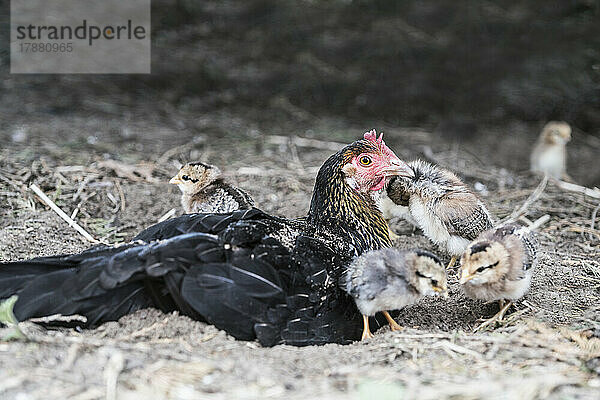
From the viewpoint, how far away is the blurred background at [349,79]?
6492 mm

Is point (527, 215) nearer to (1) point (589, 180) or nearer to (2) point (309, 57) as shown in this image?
(1) point (589, 180)

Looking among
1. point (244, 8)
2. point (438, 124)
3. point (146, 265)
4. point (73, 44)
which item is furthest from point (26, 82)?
point (146, 265)

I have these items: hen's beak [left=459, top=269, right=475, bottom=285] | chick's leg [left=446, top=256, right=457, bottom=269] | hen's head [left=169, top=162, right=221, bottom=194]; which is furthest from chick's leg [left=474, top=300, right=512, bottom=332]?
hen's head [left=169, top=162, right=221, bottom=194]

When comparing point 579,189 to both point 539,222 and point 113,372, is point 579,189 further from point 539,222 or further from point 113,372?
point 113,372

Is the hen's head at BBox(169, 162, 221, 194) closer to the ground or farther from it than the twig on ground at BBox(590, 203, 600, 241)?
farther from it

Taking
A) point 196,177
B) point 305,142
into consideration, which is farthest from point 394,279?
point 305,142

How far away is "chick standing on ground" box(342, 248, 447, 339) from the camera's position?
296cm

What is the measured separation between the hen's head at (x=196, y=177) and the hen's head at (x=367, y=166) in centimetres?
119

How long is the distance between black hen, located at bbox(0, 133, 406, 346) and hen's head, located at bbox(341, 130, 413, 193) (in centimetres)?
50

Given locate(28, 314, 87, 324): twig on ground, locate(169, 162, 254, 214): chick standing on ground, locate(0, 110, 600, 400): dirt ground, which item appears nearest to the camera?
locate(0, 110, 600, 400): dirt ground

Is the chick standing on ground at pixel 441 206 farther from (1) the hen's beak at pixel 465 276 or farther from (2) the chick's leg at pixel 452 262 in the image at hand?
(1) the hen's beak at pixel 465 276

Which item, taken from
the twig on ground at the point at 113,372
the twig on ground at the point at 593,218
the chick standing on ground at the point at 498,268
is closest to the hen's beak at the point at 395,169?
the chick standing on ground at the point at 498,268

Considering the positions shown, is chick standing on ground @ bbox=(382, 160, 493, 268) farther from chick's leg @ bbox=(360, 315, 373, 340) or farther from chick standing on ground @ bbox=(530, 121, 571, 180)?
chick standing on ground @ bbox=(530, 121, 571, 180)

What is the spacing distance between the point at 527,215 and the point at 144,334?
126 inches
